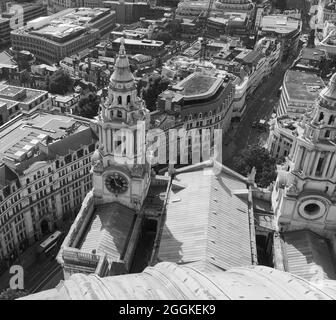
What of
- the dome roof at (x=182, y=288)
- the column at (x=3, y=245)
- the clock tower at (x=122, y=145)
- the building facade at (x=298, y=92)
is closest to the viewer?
the dome roof at (x=182, y=288)

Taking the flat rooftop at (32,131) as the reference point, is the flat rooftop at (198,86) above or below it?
above

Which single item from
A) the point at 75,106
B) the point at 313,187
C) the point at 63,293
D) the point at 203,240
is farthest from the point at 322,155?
the point at 75,106

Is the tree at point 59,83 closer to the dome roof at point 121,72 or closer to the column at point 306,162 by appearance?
the dome roof at point 121,72

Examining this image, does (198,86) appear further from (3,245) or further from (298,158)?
(3,245)

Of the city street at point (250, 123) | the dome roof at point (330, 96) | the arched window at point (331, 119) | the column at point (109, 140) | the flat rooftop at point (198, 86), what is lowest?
the city street at point (250, 123)

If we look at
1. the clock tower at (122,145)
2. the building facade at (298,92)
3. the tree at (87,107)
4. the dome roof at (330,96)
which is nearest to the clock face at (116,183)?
the clock tower at (122,145)
